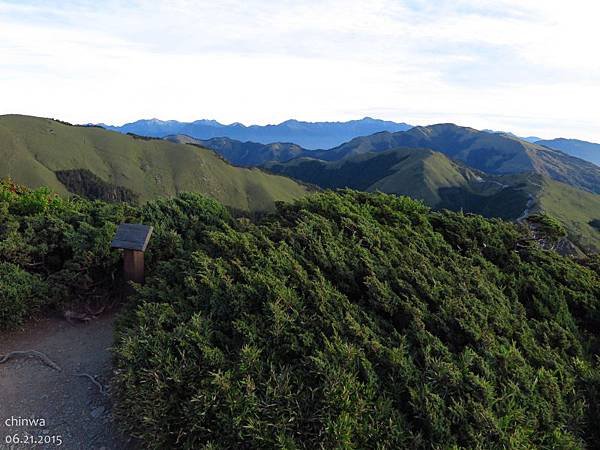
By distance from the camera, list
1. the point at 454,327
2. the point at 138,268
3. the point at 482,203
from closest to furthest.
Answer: the point at 454,327 < the point at 138,268 < the point at 482,203

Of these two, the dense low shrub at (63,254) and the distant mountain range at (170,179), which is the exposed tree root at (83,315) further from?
the distant mountain range at (170,179)

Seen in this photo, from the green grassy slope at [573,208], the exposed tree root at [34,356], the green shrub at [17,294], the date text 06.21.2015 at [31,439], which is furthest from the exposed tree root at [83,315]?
the green grassy slope at [573,208]

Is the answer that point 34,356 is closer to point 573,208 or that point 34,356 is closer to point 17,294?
point 17,294

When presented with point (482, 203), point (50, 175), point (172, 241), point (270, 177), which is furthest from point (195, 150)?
point (172, 241)

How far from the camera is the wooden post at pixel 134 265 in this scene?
9156 millimetres

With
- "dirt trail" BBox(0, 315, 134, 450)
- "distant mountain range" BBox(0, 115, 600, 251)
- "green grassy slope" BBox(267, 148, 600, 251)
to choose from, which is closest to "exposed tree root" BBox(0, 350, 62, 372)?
"dirt trail" BBox(0, 315, 134, 450)

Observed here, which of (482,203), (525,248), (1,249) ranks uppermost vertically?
(525,248)

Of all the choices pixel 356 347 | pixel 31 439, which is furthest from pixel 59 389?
pixel 356 347

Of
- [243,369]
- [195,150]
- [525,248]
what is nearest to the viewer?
[243,369]

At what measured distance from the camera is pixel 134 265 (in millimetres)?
9203

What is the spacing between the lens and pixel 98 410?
22.6ft

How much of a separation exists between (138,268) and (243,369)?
4965 millimetres

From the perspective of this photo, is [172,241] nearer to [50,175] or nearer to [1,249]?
[1,249]

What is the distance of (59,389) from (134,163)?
6651 inches
